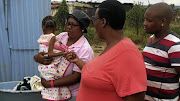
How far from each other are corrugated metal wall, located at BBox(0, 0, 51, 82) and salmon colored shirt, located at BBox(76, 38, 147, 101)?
96.8 inches

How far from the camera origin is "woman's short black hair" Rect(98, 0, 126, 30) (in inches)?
50.4

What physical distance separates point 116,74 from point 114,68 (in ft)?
0.13

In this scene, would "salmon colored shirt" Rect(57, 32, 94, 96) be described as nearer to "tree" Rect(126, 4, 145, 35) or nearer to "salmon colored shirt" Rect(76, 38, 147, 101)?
"salmon colored shirt" Rect(76, 38, 147, 101)

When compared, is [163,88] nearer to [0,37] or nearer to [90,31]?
[0,37]

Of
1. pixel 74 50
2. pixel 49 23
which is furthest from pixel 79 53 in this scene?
pixel 49 23

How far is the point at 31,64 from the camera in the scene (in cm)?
368

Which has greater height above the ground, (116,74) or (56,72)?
(116,74)

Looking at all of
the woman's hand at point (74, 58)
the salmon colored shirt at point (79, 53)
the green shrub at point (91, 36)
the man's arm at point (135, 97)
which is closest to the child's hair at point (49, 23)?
the salmon colored shirt at point (79, 53)

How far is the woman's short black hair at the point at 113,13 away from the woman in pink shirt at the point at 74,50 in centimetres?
75

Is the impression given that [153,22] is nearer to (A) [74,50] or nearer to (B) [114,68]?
(B) [114,68]

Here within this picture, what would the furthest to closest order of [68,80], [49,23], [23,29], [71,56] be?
[23,29]
[49,23]
[68,80]
[71,56]

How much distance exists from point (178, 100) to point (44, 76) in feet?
4.34

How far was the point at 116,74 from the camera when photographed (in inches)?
47.1

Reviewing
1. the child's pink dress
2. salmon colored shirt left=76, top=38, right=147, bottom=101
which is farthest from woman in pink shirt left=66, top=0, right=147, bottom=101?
the child's pink dress
